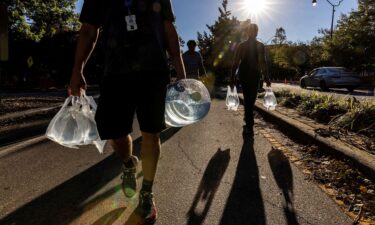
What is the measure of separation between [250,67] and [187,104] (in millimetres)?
3791

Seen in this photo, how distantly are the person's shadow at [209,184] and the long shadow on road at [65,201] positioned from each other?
589mm

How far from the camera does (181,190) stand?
3.82 metres

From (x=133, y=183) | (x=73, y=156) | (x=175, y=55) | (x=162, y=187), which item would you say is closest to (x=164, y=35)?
(x=175, y=55)

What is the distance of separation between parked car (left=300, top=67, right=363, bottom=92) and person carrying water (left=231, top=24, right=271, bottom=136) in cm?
1692

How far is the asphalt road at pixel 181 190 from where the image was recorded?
313cm

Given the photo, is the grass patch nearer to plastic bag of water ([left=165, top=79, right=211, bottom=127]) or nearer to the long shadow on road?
plastic bag of water ([left=165, top=79, right=211, bottom=127])

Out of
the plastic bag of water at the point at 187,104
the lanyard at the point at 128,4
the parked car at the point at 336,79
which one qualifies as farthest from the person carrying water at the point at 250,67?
the parked car at the point at 336,79

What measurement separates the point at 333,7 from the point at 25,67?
109ft

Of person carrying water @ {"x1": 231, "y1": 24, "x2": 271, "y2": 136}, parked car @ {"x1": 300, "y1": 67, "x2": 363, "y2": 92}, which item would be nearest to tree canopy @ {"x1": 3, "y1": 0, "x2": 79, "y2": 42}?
person carrying water @ {"x1": 231, "y1": 24, "x2": 271, "y2": 136}

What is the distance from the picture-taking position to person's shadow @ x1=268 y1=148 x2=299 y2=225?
3225mm

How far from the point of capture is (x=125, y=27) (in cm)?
302

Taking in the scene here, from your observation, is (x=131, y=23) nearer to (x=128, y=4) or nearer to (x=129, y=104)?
(x=128, y=4)

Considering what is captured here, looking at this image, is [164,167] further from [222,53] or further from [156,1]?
[222,53]

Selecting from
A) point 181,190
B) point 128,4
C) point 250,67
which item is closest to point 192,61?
point 250,67
